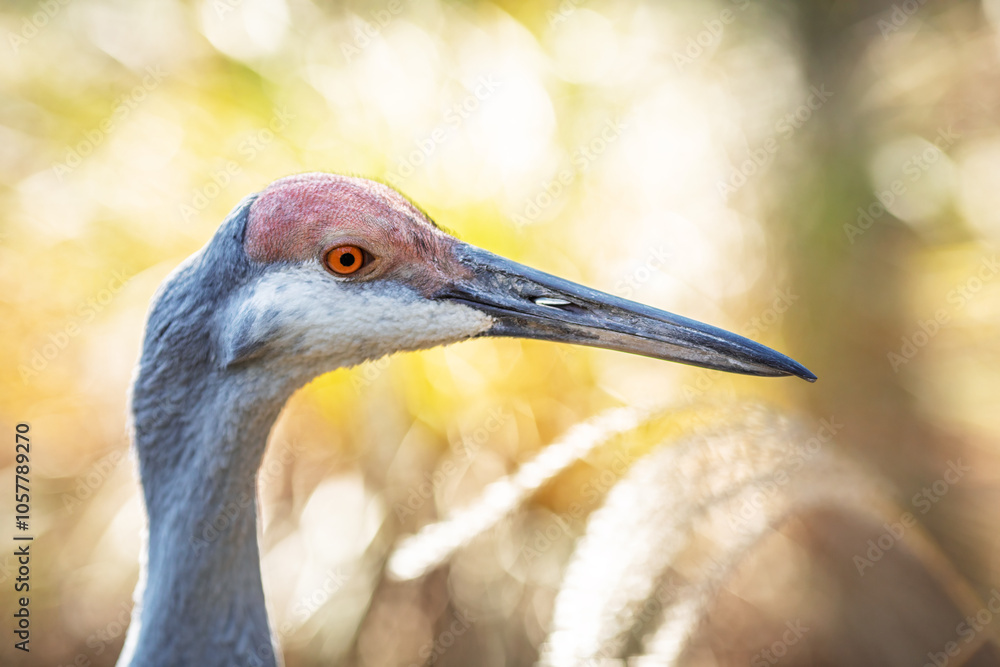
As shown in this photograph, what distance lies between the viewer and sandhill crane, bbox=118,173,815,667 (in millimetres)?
Answer: 1665

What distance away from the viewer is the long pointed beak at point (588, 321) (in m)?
1.71

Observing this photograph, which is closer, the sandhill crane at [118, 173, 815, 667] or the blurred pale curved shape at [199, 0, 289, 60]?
the sandhill crane at [118, 173, 815, 667]

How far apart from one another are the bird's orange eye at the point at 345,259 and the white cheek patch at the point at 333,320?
0.03 m

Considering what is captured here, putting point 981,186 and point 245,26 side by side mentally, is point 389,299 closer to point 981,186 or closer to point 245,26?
point 245,26

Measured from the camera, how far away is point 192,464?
1.74 metres

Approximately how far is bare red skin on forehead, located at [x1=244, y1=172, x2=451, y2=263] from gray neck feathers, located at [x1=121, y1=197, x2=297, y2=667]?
59 mm

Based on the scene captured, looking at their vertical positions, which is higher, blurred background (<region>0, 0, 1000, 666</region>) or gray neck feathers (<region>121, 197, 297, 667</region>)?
blurred background (<region>0, 0, 1000, 666</region>)

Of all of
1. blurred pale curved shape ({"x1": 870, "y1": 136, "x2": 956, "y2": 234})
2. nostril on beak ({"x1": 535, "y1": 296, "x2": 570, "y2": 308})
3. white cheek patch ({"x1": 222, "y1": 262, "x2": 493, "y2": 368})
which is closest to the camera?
white cheek patch ({"x1": 222, "y1": 262, "x2": 493, "y2": 368})

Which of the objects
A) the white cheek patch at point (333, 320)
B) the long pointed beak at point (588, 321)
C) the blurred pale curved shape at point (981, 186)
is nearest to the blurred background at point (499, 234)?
the blurred pale curved shape at point (981, 186)

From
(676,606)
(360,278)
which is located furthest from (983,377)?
(360,278)

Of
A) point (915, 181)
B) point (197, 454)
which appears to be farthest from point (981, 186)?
point (197, 454)

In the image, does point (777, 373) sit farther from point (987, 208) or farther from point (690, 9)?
point (690, 9)

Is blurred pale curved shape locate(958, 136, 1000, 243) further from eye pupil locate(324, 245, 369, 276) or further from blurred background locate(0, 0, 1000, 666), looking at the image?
eye pupil locate(324, 245, 369, 276)

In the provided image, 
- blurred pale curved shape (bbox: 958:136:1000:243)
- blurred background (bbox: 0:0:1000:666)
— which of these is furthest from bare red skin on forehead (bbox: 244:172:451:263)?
blurred pale curved shape (bbox: 958:136:1000:243)
